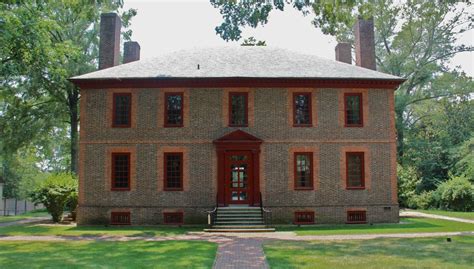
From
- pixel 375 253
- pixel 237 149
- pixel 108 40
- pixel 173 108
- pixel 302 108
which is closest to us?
pixel 375 253

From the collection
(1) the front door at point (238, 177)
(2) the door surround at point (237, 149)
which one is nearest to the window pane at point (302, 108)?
(2) the door surround at point (237, 149)

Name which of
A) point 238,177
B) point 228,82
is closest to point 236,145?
point 238,177

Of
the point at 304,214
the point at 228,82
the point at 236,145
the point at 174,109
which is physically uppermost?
the point at 228,82

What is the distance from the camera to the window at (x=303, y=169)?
23.3m

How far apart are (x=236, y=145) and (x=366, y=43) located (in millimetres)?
10150

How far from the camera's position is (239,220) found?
2173cm

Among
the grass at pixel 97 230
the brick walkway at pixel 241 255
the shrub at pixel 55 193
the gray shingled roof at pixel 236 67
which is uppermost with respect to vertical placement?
the gray shingled roof at pixel 236 67

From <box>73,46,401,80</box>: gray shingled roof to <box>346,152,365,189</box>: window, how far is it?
3.90 meters

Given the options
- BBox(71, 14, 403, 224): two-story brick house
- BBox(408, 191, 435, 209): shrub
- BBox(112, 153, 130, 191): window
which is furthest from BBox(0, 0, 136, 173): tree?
BBox(408, 191, 435, 209): shrub

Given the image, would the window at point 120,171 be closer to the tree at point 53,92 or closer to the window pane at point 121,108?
the window pane at point 121,108

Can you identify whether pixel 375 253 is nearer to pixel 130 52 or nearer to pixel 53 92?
pixel 130 52

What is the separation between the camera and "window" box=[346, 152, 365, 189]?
76.9 feet

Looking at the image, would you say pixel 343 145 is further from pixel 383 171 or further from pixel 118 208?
pixel 118 208

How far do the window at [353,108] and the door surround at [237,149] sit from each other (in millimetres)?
4681
